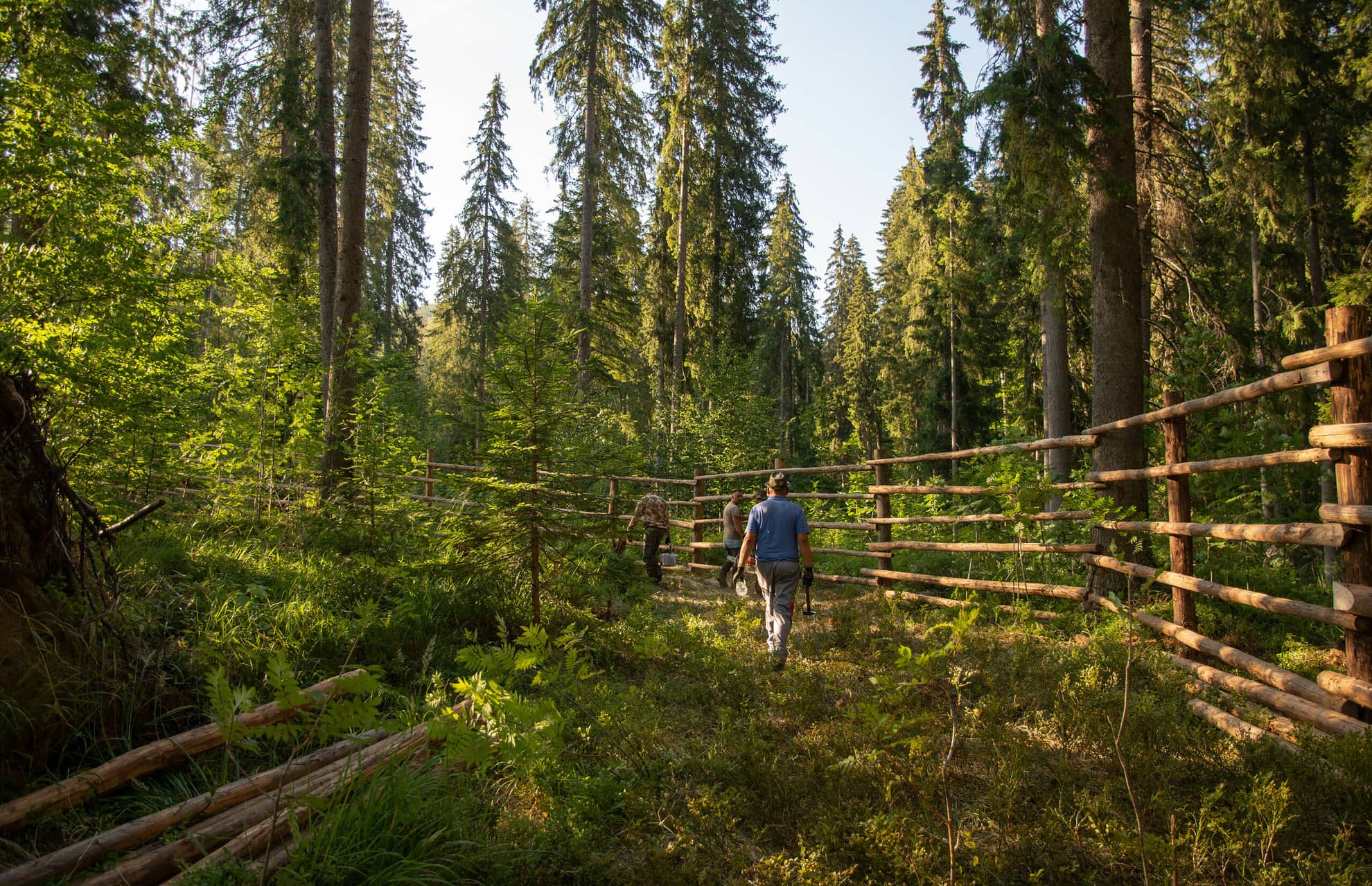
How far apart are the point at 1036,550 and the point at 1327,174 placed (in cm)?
1115

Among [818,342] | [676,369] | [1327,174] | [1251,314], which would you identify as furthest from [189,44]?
[818,342]

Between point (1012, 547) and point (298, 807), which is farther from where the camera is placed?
point (1012, 547)

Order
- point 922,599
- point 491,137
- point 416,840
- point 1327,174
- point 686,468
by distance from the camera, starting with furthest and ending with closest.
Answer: point 491,137, point 686,468, point 1327,174, point 922,599, point 416,840

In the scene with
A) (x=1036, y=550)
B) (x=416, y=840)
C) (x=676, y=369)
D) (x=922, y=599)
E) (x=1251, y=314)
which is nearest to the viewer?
(x=416, y=840)

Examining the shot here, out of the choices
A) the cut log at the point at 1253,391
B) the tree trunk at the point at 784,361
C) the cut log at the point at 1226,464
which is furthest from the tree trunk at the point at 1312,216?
the tree trunk at the point at 784,361

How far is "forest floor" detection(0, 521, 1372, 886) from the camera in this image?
9.10 ft

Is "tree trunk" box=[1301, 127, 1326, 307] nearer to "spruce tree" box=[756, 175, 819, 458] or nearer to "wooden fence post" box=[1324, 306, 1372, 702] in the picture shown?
"wooden fence post" box=[1324, 306, 1372, 702]

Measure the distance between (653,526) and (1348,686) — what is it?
8547mm

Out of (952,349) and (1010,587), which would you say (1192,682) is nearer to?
(1010,587)

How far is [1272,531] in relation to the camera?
3.93 m

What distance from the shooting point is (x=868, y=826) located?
300 cm

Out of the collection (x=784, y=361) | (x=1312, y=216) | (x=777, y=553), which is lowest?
(x=777, y=553)

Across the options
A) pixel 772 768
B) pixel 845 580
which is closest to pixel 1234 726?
pixel 772 768

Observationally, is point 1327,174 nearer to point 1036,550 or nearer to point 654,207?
point 1036,550
